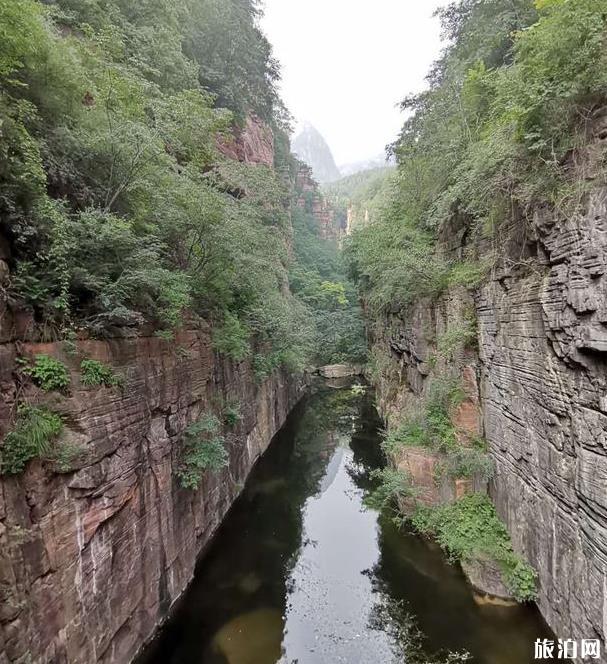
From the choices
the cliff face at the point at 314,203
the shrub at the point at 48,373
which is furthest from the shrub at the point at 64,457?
the cliff face at the point at 314,203

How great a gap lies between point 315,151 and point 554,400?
15056 centimetres

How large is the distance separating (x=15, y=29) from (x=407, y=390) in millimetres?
17199

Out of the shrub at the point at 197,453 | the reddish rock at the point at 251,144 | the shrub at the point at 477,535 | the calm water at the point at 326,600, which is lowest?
the calm water at the point at 326,600

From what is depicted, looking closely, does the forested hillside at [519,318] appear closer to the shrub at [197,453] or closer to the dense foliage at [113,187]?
the shrub at [197,453]

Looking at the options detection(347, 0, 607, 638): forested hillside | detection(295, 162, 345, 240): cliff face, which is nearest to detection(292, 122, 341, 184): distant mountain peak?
detection(295, 162, 345, 240): cliff face

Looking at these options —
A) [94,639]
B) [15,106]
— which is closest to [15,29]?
[15,106]

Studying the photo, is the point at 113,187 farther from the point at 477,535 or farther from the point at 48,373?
the point at 477,535

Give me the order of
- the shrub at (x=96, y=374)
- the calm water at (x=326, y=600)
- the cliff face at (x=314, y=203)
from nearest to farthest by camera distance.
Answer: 1. the shrub at (x=96, y=374)
2. the calm water at (x=326, y=600)
3. the cliff face at (x=314, y=203)

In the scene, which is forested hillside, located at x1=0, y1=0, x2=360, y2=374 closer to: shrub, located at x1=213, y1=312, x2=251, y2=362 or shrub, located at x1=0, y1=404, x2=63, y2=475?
shrub, located at x1=213, y1=312, x2=251, y2=362

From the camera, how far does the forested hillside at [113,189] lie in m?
5.52

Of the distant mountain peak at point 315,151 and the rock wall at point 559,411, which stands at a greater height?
the distant mountain peak at point 315,151

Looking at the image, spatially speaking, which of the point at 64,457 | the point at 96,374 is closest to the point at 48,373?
the point at 96,374

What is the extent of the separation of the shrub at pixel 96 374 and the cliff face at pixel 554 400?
754 centimetres

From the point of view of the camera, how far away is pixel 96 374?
248 inches
